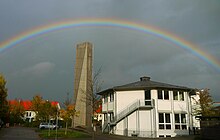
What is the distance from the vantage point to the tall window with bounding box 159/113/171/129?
101ft

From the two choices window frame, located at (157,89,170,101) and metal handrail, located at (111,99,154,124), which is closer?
metal handrail, located at (111,99,154,124)

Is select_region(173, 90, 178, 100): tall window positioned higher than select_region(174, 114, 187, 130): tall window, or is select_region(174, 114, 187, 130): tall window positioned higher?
select_region(173, 90, 178, 100): tall window

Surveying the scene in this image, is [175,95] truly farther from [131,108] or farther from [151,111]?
[131,108]

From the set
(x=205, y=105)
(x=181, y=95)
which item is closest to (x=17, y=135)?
(x=181, y=95)

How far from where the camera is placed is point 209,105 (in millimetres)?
34250

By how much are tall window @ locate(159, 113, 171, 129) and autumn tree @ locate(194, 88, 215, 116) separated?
5164 millimetres

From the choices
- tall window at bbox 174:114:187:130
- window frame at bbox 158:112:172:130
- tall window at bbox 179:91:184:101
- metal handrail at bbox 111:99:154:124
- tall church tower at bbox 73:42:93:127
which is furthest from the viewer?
tall church tower at bbox 73:42:93:127

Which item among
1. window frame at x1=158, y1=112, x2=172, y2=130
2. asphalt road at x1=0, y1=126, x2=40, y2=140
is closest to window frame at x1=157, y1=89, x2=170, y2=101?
window frame at x1=158, y1=112, x2=172, y2=130

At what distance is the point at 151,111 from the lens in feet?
102

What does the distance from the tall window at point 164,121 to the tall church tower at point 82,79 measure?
1798 cm

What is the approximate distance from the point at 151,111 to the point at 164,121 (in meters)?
2.15

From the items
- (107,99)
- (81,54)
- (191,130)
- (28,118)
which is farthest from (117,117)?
(28,118)

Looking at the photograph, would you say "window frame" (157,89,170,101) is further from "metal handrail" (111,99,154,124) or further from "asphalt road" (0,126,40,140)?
"asphalt road" (0,126,40,140)

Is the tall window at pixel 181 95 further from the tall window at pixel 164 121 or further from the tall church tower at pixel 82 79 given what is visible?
the tall church tower at pixel 82 79
